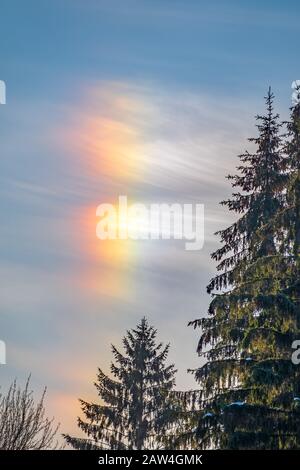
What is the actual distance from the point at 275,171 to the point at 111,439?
1729 centimetres

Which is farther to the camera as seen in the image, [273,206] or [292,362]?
[273,206]

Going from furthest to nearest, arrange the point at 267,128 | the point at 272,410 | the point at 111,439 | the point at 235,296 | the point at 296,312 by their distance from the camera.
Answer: the point at 111,439
the point at 267,128
the point at 235,296
the point at 296,312
the point at 272,410

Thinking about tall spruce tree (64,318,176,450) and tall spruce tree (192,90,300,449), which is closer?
tall spruce tree (192,90,300,449)

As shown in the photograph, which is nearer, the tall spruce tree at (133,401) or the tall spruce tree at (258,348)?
the tall spruce tree at (258,348)

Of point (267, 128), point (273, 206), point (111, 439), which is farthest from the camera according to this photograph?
point (111, 439)

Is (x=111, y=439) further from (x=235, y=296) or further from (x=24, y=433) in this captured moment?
(x=235, y=296)

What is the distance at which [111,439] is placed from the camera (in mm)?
30562

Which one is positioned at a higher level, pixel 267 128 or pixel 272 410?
pixel 267 128

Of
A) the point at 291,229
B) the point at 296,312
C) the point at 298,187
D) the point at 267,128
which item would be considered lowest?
the point at 296,312

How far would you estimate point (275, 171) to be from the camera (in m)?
22.4

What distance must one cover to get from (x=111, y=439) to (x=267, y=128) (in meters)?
18.4

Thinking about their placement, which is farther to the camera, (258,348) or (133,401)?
(133,401)
